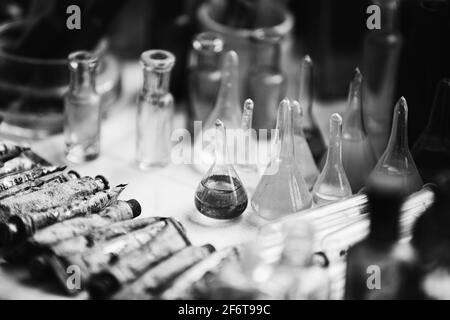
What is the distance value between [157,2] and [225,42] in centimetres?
17

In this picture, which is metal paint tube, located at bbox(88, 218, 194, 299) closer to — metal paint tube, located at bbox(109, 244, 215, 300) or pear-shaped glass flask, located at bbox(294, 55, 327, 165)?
metal paint tube, located at bbox(109, 244, 215, 300)

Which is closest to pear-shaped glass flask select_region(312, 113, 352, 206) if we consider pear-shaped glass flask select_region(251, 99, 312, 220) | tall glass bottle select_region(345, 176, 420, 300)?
pear-shaped glass flask select_region(251, 99, 312, 220)

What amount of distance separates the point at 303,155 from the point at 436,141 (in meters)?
0.17

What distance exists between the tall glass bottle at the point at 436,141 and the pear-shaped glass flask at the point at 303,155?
5.2 inches

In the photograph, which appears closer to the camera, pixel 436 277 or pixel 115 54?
pixel 436 277

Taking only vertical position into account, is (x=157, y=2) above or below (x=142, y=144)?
above

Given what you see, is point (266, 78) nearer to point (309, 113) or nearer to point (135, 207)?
point (309, 113)

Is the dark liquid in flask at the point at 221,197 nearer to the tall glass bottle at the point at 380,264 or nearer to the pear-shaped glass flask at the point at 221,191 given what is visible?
the pear-shaped glass flask at the point at 221,191

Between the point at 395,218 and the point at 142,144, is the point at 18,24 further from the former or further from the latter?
the point at 395,218

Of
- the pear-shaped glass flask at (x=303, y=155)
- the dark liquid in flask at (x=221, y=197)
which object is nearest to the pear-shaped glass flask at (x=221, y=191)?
the dark liquid in flask at (x=221, y=197)

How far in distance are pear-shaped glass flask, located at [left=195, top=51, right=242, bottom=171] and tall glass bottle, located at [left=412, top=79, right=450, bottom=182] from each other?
250mm

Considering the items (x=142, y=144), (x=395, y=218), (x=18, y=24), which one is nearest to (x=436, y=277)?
(x=395, y=218)

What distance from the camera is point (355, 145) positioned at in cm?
102

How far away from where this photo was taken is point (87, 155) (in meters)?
1.09
